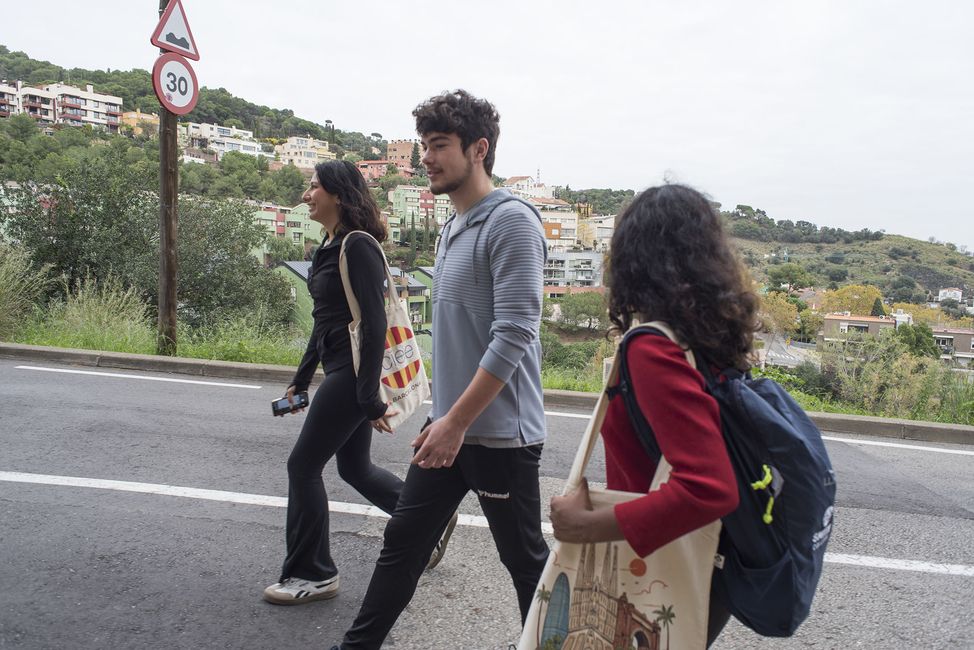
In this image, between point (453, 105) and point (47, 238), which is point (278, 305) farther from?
point (453, 105)

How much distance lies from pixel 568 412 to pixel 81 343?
6.43 metres

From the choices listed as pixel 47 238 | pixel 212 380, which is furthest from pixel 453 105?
pixel 47 238

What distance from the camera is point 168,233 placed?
881 cm

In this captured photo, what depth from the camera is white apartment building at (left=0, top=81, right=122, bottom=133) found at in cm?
14875

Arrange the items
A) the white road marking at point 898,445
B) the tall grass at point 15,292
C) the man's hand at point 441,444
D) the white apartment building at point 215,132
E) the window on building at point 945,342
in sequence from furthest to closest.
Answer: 1. the white apartment building at point 215,132
2. the window on building at point 945,342
3. the tall grass at point 15,292
4. the white road marking at point 898,445
5. the man's hand at point 441,444

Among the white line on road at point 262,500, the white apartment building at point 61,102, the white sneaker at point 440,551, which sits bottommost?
the white line on road at point 262,500

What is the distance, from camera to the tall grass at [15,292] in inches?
388

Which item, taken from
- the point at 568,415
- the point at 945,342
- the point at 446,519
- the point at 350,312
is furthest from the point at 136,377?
the point at 945,342

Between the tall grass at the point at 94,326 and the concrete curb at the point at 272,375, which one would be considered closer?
the concrete curb at the point at 272,375

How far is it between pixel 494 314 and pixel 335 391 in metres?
1.08

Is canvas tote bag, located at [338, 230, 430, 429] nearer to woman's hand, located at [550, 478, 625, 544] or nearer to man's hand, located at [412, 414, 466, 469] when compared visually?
man's hand, located at [412, 414, 466, 469]

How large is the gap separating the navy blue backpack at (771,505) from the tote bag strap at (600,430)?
3cm

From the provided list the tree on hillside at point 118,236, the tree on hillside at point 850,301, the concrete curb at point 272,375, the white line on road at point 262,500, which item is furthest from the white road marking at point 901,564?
the tree on hillside at point 850,301

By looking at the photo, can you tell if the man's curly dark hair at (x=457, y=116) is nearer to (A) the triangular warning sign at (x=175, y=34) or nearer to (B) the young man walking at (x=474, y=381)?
(B) the young man walking at (x=474, y=381)
